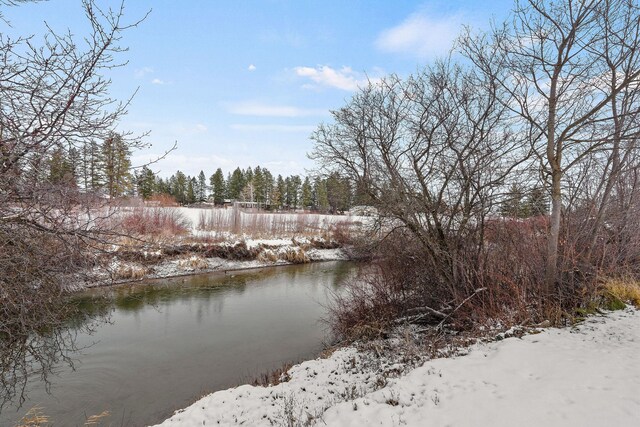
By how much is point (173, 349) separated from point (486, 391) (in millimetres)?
7675

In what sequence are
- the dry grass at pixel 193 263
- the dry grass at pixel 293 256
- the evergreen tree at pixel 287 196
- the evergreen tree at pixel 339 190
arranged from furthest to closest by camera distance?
the evergreen tree at pixel 287 196 → the dry grass at pixel 293 256 → the dry grass at pixel 193 263 → the evergreen tree at pixel 339 190

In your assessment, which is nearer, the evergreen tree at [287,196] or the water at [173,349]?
the water at [173,349]

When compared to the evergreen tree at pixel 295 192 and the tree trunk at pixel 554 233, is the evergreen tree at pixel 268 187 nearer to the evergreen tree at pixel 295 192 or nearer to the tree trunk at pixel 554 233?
the evergreen tree at pixel 295 192

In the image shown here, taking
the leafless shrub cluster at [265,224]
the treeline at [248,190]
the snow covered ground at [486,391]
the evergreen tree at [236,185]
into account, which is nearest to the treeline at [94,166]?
the snow covered ground at [486,391]

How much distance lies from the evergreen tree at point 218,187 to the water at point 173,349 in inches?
1837

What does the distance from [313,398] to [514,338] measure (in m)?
3.45

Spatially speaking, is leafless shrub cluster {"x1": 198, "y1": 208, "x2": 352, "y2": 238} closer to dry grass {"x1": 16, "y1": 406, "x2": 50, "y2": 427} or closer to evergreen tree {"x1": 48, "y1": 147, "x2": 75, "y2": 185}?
dry grass {"x1": 16, "y1": 406, "x2": 50, "y2": 427}

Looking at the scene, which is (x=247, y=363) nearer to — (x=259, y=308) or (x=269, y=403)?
(x=269, y=403)

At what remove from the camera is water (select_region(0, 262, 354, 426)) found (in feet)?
20.5

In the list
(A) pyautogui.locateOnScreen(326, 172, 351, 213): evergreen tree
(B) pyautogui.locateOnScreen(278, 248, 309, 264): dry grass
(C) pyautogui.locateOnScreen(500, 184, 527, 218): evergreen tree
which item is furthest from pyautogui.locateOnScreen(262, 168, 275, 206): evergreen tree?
(C) pyautogui.locateOnScreen(500, 184, 527, 218): evergreen tree

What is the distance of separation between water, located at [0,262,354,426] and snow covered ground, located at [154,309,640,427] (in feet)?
5.11

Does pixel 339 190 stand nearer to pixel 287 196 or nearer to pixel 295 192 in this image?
pixel 295 192

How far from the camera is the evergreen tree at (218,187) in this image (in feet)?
196

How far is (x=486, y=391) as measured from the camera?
153 inches
